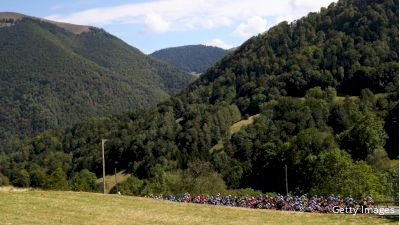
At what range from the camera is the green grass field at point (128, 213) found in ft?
92.6

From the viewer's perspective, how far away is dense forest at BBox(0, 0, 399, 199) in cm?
8162

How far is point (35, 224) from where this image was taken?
83.8 feet

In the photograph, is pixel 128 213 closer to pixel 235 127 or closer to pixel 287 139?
pixel 287 139

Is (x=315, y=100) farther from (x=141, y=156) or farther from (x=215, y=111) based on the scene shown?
(x=141, y=156)

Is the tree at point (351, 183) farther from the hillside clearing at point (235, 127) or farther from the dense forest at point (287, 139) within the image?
the hillside clearing at point (235, 127)

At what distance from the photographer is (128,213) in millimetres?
31828

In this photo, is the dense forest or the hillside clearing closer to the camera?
the dense forest

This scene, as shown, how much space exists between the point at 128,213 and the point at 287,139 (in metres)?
97.1

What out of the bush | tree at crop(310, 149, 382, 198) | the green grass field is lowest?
the bush

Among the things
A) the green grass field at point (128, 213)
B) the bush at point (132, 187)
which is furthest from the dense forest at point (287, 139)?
the green grass field at point (128, 213)

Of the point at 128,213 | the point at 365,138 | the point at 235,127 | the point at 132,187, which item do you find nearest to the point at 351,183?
the point at 128,213

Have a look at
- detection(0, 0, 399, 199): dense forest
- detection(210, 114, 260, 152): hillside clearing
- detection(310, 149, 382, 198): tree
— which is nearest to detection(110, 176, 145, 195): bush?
detection(0, 0, 399, 199): dense forest

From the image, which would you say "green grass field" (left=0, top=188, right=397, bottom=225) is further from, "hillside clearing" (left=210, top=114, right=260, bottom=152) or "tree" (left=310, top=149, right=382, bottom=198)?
"hillside clearing" (left=210, top=114, right=260, bottom=152)

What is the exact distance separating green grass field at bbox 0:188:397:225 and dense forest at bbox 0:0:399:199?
24523mm
